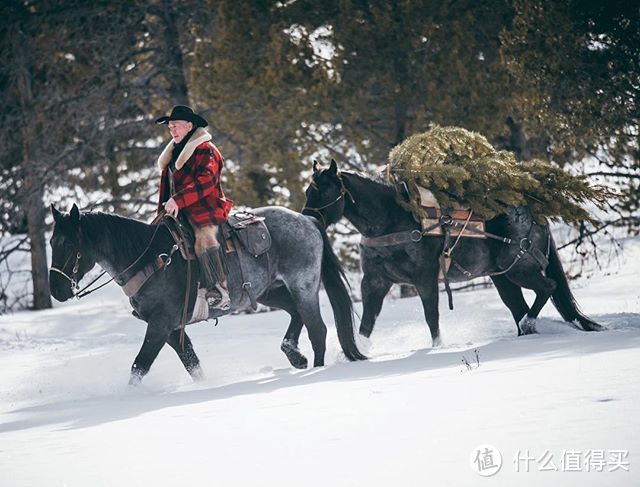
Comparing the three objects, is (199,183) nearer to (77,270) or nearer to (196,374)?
(77,270)

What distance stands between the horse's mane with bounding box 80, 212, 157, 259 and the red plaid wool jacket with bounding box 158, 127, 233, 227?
37 cm

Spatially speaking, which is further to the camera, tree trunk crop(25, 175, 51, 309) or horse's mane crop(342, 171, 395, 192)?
tree trunk crop(25, 175, 51, 309)

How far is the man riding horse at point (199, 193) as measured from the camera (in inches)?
345

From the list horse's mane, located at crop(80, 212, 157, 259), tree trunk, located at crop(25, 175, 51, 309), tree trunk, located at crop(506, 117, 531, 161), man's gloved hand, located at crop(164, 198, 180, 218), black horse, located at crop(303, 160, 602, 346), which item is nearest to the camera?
horse's mane, located at crop(80, 212, 157, 259)

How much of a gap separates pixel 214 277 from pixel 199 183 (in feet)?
2.76

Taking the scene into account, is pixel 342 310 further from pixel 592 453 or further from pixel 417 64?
pixel 417 64

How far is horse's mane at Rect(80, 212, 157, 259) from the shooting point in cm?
854

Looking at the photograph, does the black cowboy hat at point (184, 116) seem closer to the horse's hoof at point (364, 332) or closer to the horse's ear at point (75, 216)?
the horse's ear at point (75, 216)

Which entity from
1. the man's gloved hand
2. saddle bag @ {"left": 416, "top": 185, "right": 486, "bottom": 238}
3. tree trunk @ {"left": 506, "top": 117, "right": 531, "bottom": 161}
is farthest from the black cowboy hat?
tree trunk @ {"left": 506, "top": 117, "right": 531, "bottom": 161}

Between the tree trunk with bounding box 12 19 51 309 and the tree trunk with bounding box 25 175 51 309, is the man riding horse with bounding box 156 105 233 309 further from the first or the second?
the tree trunk with bounding box 25 175 51 309

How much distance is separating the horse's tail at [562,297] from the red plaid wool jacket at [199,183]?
406 centimetres

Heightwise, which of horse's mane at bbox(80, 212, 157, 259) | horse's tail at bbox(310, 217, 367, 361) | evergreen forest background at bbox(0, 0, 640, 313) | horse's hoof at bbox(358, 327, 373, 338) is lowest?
horse's hoof at bbox(358, 327, 373, 338)

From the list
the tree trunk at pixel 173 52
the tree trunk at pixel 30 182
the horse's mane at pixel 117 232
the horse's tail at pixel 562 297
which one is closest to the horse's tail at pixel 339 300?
the horse's mane at pixel 117 232

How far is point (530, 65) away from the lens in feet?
47.6
